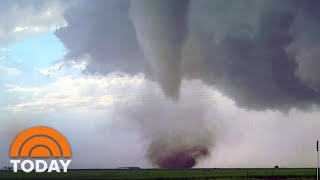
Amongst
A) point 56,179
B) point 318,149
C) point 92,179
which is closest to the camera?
point 318,149

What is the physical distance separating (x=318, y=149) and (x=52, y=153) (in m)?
18.4

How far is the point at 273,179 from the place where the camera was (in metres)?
47.3

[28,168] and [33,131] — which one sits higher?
[33,131]

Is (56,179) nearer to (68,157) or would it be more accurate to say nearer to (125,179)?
(125,179)

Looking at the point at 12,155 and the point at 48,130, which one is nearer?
the point at 12,155

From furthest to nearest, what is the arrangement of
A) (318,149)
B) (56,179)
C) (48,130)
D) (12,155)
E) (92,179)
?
(92,179), (56,179), (318,149), (48,130), (12,155)

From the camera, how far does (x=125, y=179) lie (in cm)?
4756

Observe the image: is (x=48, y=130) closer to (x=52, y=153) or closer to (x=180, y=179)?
(x=52, y=153)

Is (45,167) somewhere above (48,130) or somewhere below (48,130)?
below

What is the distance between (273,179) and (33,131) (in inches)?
1193

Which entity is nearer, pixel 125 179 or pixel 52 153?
pixel 52 153

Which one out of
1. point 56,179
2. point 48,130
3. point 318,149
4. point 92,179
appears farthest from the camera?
point 92,179

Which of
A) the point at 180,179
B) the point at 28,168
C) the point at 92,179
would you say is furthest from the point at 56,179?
the point at 28,168

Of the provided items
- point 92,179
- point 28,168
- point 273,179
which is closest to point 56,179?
point 92,179
